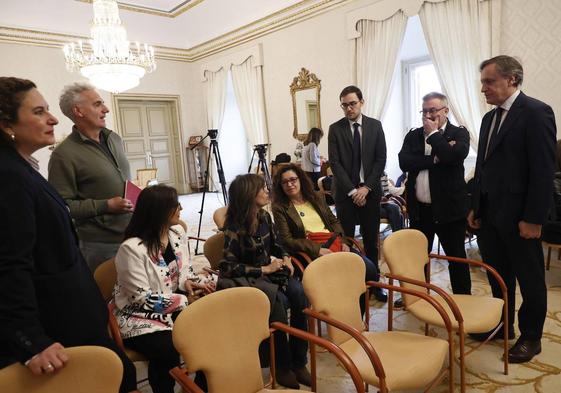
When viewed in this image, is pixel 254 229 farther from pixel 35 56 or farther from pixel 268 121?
pixel 35 56

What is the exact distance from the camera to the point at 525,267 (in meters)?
2.06

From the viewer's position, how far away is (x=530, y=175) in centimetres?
195

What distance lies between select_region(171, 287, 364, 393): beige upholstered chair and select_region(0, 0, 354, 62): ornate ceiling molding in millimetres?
5517

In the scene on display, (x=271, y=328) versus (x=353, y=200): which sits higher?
(x=353, y=200)

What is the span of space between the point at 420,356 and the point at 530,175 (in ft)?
3.52

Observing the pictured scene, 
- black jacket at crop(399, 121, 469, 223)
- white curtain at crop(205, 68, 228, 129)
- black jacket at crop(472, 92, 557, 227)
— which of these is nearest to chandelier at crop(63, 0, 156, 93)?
white curtain at crop(205, 68, 228, 129)

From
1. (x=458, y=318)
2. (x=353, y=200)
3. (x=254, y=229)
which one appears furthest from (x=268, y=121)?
(x=458, y=318)

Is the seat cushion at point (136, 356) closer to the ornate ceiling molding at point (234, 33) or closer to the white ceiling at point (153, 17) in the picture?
the ornate ceiling molding at point (234, 33)

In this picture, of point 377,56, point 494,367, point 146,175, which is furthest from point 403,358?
point 146,175

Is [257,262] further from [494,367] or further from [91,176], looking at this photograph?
[494,367]

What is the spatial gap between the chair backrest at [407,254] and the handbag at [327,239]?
0.56 metres

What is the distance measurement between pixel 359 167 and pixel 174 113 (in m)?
7.27

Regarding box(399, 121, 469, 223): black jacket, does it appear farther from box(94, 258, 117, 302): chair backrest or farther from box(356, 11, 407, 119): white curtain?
box(356, 11, 407, 119): white curtain

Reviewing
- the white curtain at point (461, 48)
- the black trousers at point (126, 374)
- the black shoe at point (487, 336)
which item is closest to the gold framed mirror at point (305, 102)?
the white curtain at point (461, 48)
